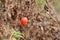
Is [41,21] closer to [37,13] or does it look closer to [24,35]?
[37,13]

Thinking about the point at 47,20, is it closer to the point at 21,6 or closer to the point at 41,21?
the point at 41,21

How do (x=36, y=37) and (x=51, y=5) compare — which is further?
(x=51, y=5)

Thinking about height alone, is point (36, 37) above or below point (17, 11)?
below

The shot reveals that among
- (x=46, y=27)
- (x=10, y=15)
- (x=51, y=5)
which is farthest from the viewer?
(x=51, y=5)

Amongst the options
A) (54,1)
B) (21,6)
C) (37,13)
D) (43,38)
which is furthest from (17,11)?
(54,1)

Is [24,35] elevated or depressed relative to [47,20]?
depressed

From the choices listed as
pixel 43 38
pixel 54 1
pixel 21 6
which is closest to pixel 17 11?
pixel 21 6

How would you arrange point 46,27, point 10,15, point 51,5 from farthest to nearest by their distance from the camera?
point 51,5
point 46,27
point 10,15

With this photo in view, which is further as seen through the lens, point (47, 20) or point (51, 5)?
point (51, 5)

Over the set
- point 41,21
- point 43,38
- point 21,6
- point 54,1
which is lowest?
point 43,38
